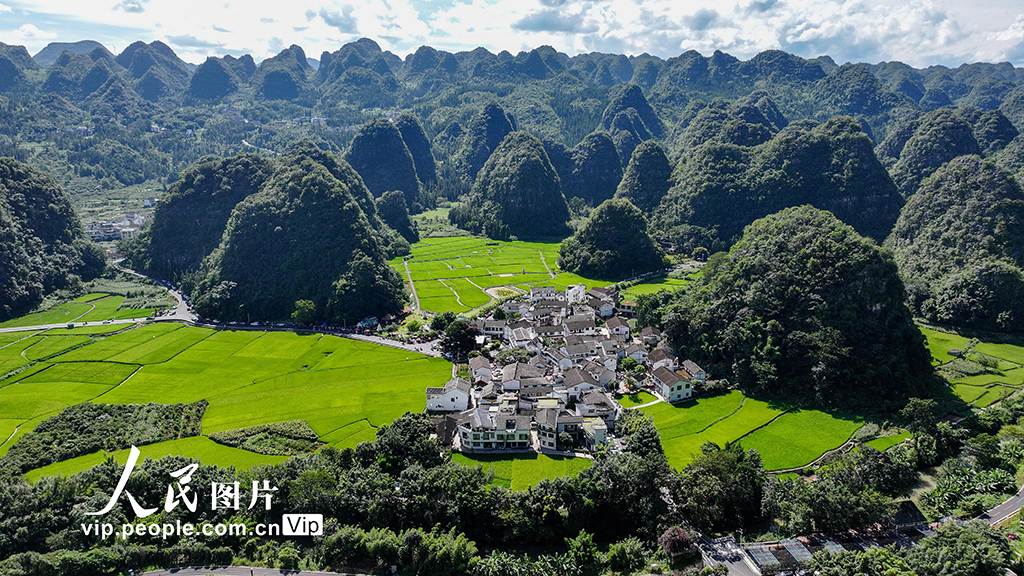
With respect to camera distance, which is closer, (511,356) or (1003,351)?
(511,356)

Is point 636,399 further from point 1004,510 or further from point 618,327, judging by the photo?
point 1004,510

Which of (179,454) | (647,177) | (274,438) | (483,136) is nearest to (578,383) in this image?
(274,438)

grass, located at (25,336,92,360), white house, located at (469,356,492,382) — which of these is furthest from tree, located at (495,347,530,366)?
grass, located at (25,336,92,360)

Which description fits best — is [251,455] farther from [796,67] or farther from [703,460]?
[796,67]

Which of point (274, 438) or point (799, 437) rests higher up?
point (799, 437)

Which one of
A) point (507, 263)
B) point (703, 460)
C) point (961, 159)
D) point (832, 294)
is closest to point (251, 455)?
point (703, 460)

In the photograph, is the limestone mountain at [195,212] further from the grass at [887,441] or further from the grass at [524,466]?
the grass at [887,441]

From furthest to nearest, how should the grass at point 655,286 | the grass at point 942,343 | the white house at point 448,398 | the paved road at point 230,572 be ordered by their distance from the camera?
the grass at point 655,286 < the grass at point 942,343 < the white house at point 448,398 < the paved road at point 230,572

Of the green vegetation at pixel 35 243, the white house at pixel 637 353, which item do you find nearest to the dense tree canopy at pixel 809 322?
the white house at pixel 637 353
